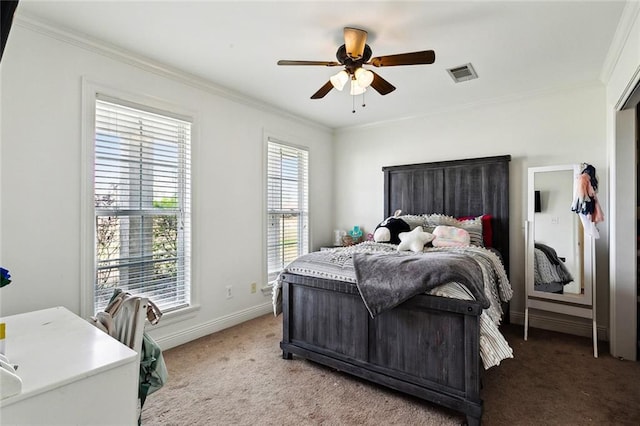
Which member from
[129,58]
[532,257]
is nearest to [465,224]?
[532,257]

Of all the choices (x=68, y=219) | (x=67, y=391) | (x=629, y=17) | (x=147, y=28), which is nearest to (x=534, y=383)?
(x=629, y=17)

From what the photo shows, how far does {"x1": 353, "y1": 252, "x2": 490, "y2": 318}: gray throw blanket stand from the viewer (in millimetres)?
1891

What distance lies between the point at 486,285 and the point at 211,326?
253cm

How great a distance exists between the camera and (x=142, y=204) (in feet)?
8.94

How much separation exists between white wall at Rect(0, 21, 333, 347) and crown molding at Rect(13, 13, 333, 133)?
1 cm

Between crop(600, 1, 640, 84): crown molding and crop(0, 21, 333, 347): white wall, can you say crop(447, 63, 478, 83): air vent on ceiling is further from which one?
crop(0, 21, 333, 347): white wall

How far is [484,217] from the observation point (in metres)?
3.50

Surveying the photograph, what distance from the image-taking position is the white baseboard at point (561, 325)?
3.06m

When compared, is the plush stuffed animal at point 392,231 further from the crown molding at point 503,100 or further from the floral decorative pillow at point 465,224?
the crown molding at point 503,100

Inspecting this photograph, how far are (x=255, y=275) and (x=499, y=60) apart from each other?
318 cm

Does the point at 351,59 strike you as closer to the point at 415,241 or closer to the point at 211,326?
the point at 415,241

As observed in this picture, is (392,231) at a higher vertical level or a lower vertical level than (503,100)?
lower

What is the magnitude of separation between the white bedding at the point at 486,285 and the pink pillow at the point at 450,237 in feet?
0.78

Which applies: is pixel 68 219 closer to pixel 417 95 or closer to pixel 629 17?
pixel 417 95
